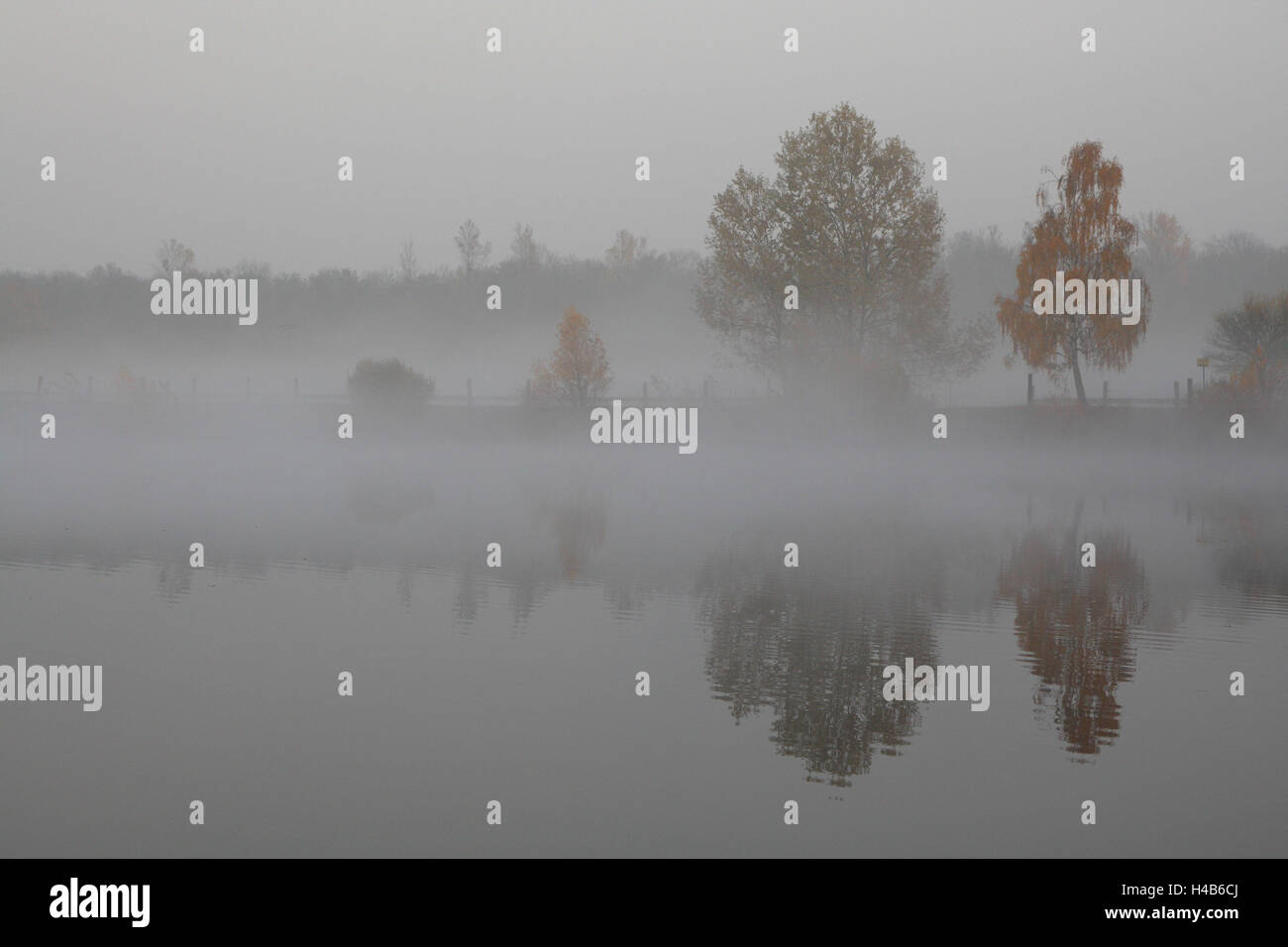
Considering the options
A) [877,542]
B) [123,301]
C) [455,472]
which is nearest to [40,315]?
[123,301]

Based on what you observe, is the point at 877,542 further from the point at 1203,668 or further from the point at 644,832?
the point at 644,832

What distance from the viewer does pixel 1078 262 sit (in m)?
49.9

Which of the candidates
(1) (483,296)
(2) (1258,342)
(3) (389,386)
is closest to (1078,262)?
(2) (1258,342)

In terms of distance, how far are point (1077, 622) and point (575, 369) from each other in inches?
1610

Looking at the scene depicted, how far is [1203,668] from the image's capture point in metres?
12.6

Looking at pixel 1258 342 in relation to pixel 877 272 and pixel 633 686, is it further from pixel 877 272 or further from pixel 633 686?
pixel 633 686

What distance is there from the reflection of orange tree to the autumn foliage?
32.8 metres

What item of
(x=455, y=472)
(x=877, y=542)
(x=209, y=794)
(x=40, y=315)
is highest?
(x=40, y=315)

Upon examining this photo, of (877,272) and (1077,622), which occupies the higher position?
(877,272)

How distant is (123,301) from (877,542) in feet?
345

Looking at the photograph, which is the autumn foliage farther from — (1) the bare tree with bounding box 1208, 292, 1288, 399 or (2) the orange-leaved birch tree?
(1) the bare tree with bounding box 1208, 292, 1288, 399

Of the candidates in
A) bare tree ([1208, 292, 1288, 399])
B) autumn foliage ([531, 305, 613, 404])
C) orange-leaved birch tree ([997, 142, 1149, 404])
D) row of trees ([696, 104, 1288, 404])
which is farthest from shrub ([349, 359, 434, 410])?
bare tree ([1208, 292, 1288, 399])

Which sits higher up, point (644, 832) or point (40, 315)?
point (40, 315)

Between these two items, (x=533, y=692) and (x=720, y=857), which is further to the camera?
(x=533, y=692)
